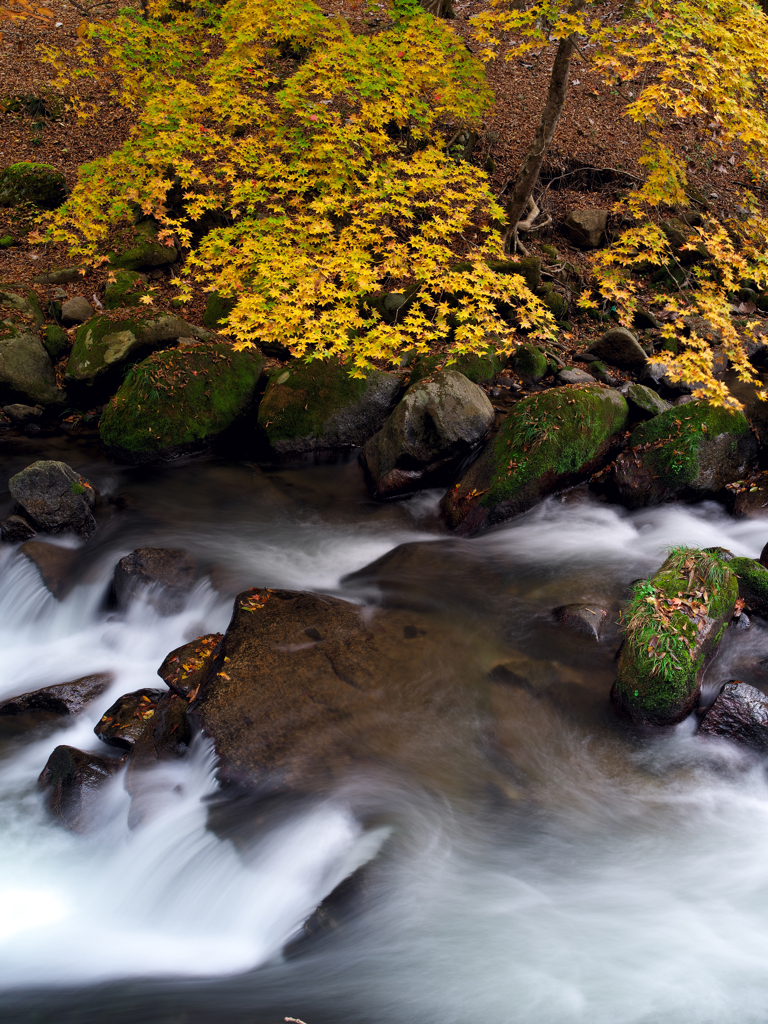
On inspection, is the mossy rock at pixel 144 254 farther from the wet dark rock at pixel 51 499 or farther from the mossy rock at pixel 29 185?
the wet dark rock at pixel 51 499

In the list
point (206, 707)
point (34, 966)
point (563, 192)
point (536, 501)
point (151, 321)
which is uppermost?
point (563, 192)

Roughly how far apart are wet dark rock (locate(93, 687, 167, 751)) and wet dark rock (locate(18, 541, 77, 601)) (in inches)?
70.2

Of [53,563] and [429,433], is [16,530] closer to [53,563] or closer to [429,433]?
[53,563]

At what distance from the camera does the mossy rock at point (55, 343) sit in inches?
342

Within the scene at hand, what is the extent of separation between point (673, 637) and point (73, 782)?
14.1ft

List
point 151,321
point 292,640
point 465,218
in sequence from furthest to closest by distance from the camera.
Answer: point 151,321 → point 465,218 → point 292,640

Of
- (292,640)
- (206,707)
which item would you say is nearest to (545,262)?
(292,640)

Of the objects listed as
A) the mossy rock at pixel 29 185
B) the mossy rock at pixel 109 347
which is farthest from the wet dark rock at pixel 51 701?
the mossy rock at pixel 29 185

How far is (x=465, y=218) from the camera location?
7758 mm

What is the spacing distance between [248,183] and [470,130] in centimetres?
505

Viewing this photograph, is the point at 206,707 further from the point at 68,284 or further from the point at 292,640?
the point at 68,284

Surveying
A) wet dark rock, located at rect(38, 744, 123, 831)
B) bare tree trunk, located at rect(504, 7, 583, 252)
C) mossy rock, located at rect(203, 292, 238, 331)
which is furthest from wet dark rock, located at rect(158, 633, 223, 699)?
bare tree trunk, located at rect(504, 7, 583, 252)

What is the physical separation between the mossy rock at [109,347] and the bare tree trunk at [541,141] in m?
5.34

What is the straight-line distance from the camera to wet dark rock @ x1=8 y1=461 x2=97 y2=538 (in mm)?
6426
